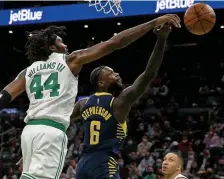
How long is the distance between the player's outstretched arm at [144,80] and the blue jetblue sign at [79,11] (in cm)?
924

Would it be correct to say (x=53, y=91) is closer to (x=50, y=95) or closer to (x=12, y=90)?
(x=50, y=95)

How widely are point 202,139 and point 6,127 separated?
6.90 m

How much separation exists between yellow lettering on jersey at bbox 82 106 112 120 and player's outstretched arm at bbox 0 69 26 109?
3.51 ft

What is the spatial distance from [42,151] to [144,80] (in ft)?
4.50

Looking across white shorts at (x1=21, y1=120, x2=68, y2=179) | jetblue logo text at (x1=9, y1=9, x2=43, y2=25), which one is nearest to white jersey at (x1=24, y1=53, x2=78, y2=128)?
white shorts at (x1=21, y1=120, x2=68, y2=179)

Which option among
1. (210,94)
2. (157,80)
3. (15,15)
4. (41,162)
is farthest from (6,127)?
(41,162)

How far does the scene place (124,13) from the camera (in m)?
15.2

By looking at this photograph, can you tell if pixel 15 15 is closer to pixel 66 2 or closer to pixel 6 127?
pixel 66 2

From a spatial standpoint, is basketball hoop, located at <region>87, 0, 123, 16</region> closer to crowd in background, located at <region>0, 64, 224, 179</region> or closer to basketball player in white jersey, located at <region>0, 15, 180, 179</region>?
crowd in background, located at <region>0, 64, 224, 179</region>

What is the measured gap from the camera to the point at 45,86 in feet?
13.5

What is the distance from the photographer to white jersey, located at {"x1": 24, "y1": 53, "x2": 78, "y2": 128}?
4.05 metres

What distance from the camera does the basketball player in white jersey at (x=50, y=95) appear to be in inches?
155

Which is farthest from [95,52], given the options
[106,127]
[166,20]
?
[106,127]

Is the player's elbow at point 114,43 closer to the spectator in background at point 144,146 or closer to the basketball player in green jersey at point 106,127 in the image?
the basketball player in green jersey at point 106,127
